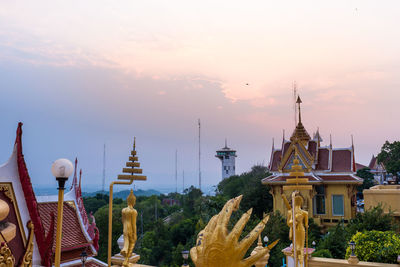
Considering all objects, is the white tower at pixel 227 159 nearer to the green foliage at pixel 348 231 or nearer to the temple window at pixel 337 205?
the temple window at pixel 337 205

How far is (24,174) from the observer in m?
5.89

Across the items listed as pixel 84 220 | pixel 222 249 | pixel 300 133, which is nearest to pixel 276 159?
pixel 300 133

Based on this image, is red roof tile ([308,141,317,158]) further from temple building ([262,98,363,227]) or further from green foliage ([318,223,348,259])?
green foliage ([318,223,348,259])

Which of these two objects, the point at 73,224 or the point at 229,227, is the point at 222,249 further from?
the point at 229,227

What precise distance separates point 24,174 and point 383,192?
50.8ft

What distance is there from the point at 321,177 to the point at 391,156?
1255 centimetres

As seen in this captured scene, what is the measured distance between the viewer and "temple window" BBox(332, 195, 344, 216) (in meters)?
16.6

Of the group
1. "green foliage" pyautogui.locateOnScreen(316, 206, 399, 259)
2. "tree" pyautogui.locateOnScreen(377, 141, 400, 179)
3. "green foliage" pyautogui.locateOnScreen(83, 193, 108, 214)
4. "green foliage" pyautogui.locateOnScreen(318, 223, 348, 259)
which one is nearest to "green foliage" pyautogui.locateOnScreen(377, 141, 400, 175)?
"tree" pyautogui.locateOnScreen(377, 141, 400, 179)

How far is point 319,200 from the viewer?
17391 millimetres

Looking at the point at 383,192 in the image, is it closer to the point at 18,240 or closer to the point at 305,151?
the point at 305,151

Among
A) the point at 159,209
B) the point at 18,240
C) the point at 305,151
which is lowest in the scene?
the point at 159,209

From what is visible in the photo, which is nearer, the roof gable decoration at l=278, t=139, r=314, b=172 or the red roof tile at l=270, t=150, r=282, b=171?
the roof gable decoration at l=278, t=139, r=314, b=172

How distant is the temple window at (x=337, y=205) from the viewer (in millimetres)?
16594

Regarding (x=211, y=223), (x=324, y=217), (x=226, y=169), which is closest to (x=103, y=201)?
(x=226, y=169)
